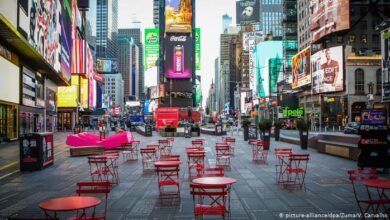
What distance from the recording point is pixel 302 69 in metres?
83.6

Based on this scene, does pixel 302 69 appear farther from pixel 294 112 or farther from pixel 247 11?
pixel 247 11

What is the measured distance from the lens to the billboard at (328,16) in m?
69.7

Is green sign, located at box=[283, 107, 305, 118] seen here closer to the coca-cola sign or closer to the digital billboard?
the digital billboard

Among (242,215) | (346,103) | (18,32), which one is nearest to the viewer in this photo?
(242,215)

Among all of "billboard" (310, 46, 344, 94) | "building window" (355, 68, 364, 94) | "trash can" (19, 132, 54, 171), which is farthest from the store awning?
"building window" (355, 68, 364, 94)

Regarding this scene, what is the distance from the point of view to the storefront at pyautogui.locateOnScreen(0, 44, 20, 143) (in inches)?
1271

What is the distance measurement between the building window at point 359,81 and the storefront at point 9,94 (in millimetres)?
55662

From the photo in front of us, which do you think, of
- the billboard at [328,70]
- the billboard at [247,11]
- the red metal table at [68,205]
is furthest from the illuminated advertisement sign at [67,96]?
the billboard at [247,11]

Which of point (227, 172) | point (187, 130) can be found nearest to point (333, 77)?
point (187, 130)

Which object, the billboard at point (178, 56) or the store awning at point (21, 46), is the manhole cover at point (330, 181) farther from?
the billboard at point (178, 56)

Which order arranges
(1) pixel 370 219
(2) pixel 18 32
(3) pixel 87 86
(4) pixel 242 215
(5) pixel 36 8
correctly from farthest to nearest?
(3) pixel 87 86, (5) pixel 36 8, (2) pixel 18 32, (4) pixel 242 215, (1) pixel 370 219

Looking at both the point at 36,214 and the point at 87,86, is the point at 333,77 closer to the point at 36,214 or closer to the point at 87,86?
the point at 87,86

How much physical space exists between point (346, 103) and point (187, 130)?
124 feet

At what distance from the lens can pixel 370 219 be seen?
7852 mm
